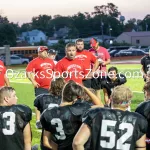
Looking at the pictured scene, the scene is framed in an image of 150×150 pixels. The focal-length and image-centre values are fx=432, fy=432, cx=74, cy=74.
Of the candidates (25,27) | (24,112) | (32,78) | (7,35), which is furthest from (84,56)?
(25,27)

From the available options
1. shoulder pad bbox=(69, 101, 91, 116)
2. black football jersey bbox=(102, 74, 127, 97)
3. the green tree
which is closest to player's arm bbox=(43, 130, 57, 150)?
shoulder pad bbox=(69, 101, 91, 116)

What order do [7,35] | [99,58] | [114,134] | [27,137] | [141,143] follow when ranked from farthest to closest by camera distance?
[7,35] → [99,58] → [27,137] → [141,143] → [114,134]

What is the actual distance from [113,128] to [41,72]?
6303mm

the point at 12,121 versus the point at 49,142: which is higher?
the point at 12,121

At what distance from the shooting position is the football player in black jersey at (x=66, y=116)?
4738 millimetres

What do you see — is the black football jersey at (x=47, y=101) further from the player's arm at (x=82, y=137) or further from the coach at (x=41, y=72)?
the coach at (x=41, y=72)

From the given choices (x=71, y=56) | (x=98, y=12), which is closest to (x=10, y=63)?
(x=71, y=56)

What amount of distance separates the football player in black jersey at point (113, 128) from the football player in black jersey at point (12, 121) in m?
0.90

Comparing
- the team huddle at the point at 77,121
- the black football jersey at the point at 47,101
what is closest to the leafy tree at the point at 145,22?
the black football jersey at the point at 47,101

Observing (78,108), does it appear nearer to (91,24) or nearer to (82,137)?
(82,137)

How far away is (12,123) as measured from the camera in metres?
4.80

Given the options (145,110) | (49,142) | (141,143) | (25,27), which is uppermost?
(25,27)

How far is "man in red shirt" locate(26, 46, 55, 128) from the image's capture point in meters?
10.2

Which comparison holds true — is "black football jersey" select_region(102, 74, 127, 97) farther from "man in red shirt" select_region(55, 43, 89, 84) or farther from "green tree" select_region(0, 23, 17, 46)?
"green tree" select_region(0, 23, 17, 46)
